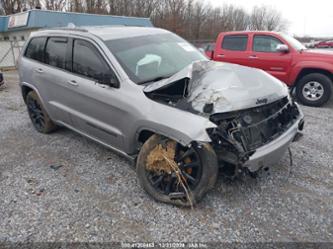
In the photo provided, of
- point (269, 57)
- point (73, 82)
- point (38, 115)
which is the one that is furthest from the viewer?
point (269, 57)

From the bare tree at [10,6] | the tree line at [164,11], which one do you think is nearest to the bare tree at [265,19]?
the tree line at [164,11]

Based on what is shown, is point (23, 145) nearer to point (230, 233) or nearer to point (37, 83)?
point (37, 83)

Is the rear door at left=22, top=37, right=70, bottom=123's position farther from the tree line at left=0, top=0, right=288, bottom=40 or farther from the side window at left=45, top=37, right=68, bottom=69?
the tree line at left=0, top=0, right=288, bottom=40

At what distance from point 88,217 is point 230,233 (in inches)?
56.2

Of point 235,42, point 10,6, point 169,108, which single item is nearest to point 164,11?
point 10,6

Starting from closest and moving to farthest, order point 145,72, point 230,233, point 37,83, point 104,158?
point 230,233
point 145,72
point 104,158
point 37,83

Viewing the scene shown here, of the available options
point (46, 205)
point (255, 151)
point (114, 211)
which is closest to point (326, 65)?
point (255, 151)

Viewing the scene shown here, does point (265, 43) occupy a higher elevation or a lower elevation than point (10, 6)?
lower

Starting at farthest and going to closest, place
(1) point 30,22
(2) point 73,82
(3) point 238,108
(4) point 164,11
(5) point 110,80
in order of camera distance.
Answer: (4) point 164,11
(1) point 30,22
(2) point 73,82
(5) point 110,80
(3) point 238,108

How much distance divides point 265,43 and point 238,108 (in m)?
5.35

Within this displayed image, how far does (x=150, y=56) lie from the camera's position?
330 cm

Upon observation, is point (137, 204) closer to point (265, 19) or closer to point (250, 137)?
A: point (250, 137)

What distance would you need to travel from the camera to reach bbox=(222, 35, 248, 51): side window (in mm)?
7281

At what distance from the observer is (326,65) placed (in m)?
6.01
